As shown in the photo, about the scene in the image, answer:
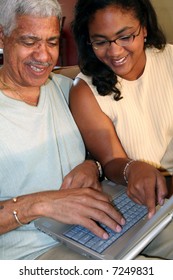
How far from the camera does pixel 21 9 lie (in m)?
1.01

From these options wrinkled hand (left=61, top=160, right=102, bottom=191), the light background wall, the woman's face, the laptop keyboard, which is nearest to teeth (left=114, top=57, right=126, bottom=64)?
the woman's face

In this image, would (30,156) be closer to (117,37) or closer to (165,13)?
(117,37)

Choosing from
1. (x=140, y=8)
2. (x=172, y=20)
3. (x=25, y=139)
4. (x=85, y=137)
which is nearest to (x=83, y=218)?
(x=25, y=139)

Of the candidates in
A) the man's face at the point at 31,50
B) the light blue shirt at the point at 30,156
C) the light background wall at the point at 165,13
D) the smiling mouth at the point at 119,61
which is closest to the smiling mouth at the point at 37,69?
the man's face at the point at 31,50

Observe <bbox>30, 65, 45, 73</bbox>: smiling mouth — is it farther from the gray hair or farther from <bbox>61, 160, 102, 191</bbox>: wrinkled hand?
<bbox>61, 160, 102, 191</bbox>: wrinkled hand

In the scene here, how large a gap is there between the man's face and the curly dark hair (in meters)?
0.22

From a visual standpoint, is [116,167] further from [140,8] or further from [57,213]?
[140,8]

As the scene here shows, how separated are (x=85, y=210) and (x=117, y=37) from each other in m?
0.65

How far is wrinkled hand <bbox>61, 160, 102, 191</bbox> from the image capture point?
3.45 feet

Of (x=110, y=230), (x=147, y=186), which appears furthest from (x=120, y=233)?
(x=147, y=186)

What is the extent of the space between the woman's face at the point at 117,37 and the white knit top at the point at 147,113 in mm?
90

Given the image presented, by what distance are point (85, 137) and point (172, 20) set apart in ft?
3.93

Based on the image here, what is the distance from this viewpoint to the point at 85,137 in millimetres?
1264

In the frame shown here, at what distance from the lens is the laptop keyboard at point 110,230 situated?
89 cm
